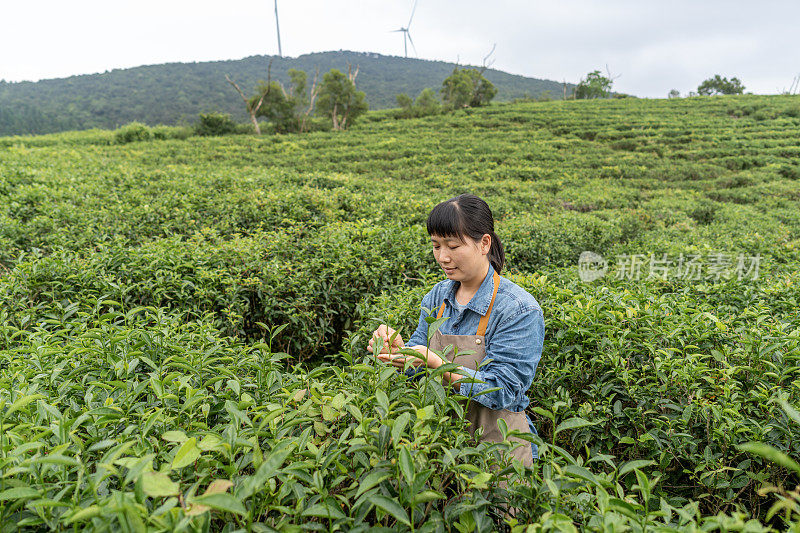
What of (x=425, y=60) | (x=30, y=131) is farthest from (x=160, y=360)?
(x=425, y=60)

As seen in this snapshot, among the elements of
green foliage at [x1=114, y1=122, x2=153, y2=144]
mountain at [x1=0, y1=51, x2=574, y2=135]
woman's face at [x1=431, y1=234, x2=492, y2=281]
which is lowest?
woman's face at [x1=431, y1=234, x2=492, y2=281]

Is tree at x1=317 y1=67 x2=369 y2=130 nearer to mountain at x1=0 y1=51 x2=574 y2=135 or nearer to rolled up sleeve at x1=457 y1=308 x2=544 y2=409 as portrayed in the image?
mountain at x1=0 y1=51 x2=574 y2=135

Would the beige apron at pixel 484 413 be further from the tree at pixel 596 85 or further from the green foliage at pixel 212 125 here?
the tree at pixel 596 85

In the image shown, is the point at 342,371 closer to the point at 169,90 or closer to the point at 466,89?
the point at 466,89

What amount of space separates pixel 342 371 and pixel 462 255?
2.03 ft

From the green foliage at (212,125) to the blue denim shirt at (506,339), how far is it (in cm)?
2672

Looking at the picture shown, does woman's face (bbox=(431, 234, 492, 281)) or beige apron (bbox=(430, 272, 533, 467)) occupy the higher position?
woman's face (bbox=(431, 234, 492, 281))

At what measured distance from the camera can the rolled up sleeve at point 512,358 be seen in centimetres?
134

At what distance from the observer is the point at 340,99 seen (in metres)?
26.8

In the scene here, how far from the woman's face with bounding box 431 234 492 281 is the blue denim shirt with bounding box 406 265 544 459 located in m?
0.07

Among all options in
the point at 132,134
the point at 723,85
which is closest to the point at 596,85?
the point at 723,85

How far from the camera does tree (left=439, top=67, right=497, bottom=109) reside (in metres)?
32.0

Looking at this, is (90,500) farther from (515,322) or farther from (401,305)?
(401,305)

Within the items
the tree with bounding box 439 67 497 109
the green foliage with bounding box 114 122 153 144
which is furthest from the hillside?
the tree with bounding box 439 67 497 109
